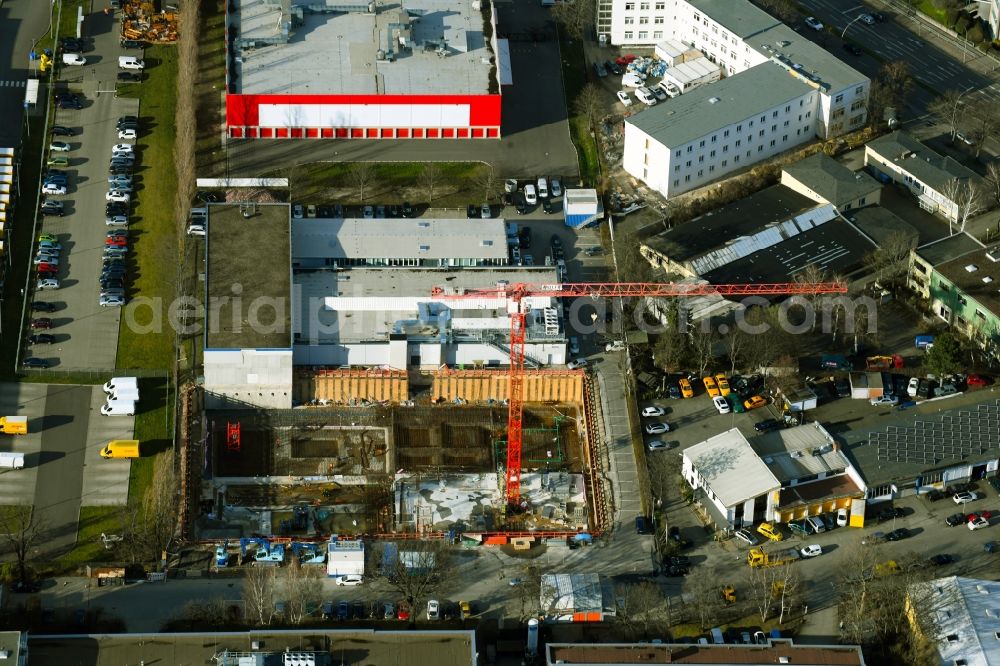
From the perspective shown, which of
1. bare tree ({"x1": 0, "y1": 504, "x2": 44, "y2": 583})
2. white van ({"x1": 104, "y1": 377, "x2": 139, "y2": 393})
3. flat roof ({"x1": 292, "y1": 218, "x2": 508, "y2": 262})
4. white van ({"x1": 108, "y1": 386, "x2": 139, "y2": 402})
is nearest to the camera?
bare tree ({"x1": 0, "y1": 504, "x2": 44, "y2": 583})

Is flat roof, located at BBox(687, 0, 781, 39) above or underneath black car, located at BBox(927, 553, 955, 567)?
above

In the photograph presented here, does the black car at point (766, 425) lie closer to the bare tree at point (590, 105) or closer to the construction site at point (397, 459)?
the construction site at point (397, 459)

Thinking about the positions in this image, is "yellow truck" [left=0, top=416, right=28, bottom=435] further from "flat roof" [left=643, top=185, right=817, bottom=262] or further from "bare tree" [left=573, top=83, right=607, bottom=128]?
"bare tree" [left=573, top=83, right=607, bottom=128]

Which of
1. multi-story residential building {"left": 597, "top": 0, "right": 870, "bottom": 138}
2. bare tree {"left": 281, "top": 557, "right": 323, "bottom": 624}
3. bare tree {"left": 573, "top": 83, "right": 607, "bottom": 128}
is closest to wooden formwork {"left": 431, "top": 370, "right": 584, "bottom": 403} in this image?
bare tree {"left": 281, "top": 557, "right": 323, "bottom": 624}

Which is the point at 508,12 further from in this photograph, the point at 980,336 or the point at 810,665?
the point at 810,665

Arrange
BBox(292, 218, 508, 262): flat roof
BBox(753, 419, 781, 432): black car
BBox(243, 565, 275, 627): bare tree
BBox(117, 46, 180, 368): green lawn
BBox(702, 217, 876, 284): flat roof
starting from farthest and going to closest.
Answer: BBox(702, 217, 876, 284): flat roof → BBox(292, 218, 508, 262): flat roof → BBox(117, 46, 180, 368): green lawn → BBox(753, 419, 781, 432): black car → BBox(243, 565, 275, 627): bare tree

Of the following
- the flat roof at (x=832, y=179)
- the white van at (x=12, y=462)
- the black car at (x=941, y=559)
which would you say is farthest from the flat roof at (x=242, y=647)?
the flat roof at (x=832, y=179)
